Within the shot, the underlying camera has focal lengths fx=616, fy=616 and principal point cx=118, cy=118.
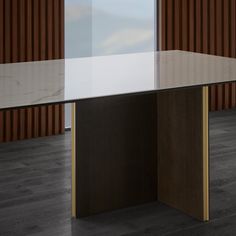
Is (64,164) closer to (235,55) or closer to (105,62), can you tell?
(105,62)

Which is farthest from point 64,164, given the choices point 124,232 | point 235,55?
point 235,55

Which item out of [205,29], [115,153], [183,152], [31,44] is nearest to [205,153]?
[183,152]

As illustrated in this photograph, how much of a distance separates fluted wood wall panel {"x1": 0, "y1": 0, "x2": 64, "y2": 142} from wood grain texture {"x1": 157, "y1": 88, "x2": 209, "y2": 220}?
8.04 feet

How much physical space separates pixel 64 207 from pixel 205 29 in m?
4.09

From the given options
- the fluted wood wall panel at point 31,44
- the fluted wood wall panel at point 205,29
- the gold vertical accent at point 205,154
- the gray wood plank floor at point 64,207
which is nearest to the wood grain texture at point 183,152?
the gold vertical accent at point 205,154

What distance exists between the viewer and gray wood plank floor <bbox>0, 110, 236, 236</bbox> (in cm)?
367

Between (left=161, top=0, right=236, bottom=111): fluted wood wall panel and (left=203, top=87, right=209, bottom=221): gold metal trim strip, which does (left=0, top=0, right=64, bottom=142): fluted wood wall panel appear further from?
(left=203, top=87, right=209, bottom=221): gold metal trim strip

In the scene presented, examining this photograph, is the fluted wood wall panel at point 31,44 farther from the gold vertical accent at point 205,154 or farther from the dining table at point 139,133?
the gold vertical accent at point 205,154

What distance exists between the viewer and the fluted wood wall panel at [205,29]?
7211 mm

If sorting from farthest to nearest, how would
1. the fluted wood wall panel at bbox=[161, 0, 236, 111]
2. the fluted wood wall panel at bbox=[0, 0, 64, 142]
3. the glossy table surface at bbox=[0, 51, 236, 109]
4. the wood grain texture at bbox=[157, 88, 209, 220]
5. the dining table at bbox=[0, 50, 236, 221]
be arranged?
the fluted wood wall panel at bbox=[161, 0, 236, 111] < the fluted wood wall panel at bbox=[0, 0, 64, 142] < the wood grain texture at bbox=[157, 88, 209, 220] < the dining table at bbox=[0, 50, 236, 221] < the glossy table surface at bbox=[0, 51, 236, 109]

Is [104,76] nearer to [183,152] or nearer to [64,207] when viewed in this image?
[183,152]

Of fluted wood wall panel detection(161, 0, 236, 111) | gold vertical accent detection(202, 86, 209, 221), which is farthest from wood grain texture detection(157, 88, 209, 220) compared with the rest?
fluted wood wall panel detection(161, 0, 236, 111)

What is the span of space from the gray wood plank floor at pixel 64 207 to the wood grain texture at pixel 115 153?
0.33 feet

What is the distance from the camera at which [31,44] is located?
6223 mm
